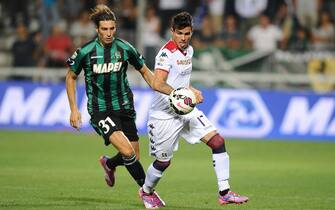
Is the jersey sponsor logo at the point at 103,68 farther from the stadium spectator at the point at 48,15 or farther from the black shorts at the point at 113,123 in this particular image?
the stadium spectator at the point at 48,15

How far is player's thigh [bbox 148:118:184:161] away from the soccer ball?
407mm

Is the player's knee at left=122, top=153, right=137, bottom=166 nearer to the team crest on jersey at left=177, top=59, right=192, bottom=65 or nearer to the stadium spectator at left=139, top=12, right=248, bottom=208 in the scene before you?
the stadium spectator at left=139, top=12, right=248, bottom=208

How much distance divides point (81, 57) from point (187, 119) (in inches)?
57.7

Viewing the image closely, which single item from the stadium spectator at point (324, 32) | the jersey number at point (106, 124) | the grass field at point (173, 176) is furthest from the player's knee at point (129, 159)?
the stadium spectator at point (324, 32)

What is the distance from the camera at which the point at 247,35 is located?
→ 22.4 meters

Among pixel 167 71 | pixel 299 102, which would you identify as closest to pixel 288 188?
pixel 167 71

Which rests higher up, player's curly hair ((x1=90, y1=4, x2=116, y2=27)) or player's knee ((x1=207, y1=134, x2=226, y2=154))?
player's curly hair ((x1=90, y1=4, x2=116, y2=27))

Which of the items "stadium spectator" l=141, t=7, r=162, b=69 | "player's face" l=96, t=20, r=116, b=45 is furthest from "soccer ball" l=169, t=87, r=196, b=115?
"stadium spectator" l=141, t=7, r=162, b=69

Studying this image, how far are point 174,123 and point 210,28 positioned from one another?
42.0ft

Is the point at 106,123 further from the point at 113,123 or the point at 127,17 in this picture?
the point at 127,17

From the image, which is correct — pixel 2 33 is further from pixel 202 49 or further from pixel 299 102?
pixel 299 102

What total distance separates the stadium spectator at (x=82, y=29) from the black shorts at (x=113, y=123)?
40.5 feet

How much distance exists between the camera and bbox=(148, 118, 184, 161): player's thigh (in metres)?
9.95

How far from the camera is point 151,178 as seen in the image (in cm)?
1001
